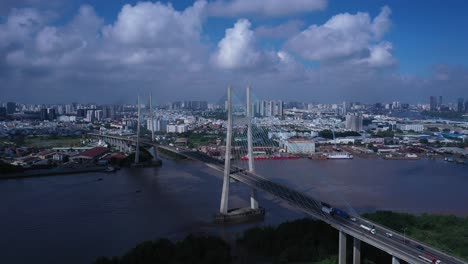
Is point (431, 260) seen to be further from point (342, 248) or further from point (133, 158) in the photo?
point (133, 158)

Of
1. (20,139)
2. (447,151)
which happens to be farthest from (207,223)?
(20,139)

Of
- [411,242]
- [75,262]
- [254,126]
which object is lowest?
[75,262]

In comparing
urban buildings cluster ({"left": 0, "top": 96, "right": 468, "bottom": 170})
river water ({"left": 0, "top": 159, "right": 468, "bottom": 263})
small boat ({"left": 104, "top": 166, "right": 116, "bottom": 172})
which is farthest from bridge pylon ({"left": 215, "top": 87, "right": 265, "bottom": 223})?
small boat ({"left": 104, "top": 166, "right": 116, "bottom": 172})

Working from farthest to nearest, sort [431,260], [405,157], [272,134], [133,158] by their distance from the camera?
[272,134] < [405,157] < [133,158] < [431,260]

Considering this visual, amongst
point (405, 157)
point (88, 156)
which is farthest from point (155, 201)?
point (405, 157)

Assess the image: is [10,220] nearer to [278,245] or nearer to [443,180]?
[278,245]

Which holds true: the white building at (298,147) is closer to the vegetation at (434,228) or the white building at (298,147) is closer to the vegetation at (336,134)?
the vegetation at (336,134)
